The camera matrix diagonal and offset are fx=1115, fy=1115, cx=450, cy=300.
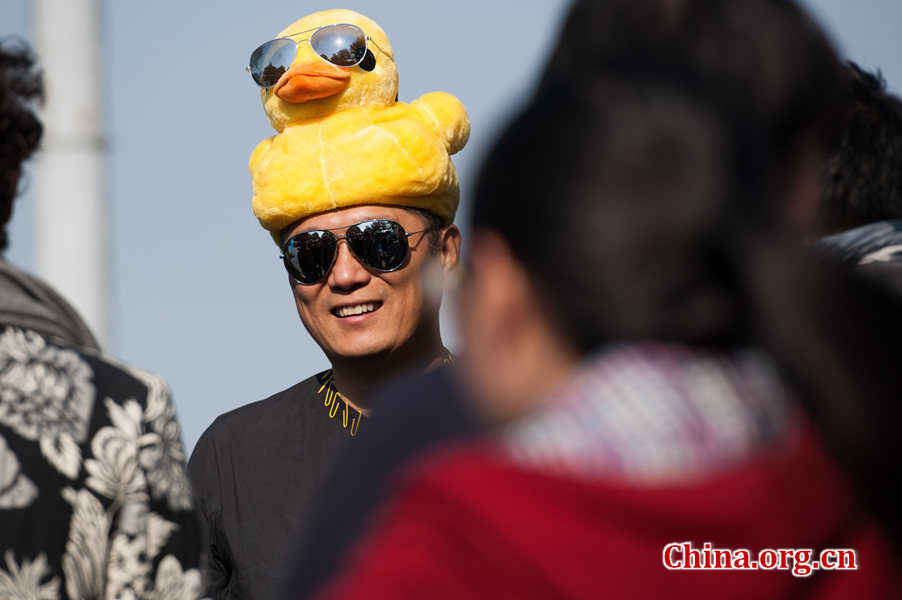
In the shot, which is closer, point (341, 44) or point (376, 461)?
point (376, 461)

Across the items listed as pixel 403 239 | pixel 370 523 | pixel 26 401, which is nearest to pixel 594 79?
pixel 370 523

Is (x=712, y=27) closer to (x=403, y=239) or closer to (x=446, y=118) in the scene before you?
(x=403, y=239)

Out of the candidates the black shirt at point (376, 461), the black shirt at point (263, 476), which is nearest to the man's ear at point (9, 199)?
the black shirt at point (376, 461)

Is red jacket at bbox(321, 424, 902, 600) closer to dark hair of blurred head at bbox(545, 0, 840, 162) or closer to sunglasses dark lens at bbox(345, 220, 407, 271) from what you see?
dark hair of blurred head at bbox(545, 0, 840, 162)

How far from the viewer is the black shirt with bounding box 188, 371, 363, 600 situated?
3.14 metres

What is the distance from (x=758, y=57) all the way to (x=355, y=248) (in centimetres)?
229

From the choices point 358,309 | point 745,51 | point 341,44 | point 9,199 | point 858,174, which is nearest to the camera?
point 745,51

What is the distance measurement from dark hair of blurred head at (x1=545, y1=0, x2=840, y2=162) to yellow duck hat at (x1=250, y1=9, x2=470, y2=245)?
2.14m

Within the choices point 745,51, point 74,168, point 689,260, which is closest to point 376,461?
point 689,260

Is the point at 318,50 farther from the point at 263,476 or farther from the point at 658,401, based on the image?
the point at 658,401

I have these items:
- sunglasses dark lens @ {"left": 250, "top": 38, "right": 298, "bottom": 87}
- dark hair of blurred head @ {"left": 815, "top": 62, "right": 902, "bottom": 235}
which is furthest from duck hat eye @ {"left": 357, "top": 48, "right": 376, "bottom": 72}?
dark hair of blurred head @ {"left": 815, "top": 62, "right": 902, "bottom": 235}

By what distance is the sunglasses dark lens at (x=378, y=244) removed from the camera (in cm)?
344

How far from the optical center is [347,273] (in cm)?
342

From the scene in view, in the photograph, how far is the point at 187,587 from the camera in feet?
5.80
